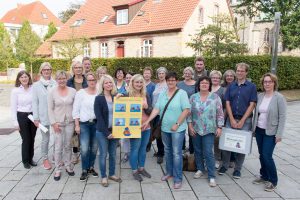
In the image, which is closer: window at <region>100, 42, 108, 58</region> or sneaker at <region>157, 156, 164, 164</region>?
sneaker at <region>157, 156, 164, 164</region>

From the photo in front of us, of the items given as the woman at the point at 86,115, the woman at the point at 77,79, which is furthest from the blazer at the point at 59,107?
the woman at the point at 77,79

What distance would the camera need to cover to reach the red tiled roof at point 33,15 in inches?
2222

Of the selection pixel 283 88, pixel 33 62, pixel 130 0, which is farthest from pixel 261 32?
pixel 33 62

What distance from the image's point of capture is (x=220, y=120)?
4.84m

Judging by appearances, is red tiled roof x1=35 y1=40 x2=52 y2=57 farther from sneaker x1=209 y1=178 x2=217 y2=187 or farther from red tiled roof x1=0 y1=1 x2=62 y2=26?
sneaker x1=209 y1=178 x2=217 y2=187

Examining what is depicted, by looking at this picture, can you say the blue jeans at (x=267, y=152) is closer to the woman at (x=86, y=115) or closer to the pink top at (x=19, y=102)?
the woman at (x=86, y=115)

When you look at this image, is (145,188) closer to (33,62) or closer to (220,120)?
(220,120)

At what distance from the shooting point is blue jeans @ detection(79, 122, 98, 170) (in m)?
4.89

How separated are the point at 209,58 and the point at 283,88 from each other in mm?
5625

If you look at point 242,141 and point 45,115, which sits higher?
point 45,115

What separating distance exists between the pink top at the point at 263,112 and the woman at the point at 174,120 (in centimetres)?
123

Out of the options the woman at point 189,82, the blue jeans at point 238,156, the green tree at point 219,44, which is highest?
the green tree at point 219,44

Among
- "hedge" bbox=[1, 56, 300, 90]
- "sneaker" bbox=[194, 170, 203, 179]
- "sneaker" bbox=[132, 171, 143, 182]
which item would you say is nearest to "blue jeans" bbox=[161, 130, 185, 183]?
"sneaker" bbox=[194, 170, 203, 179]

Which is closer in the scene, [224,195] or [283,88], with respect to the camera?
[224,195]
